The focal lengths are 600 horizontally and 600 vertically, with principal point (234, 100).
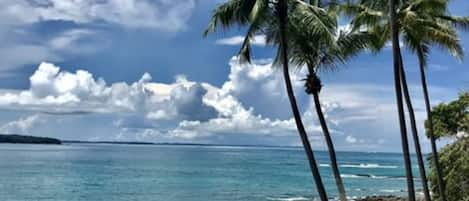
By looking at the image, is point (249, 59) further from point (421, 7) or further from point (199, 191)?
point (199, 191)

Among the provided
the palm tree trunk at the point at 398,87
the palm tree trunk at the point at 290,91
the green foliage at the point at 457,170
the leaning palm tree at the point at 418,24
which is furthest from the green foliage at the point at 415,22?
the green foliage at the point at 457,170

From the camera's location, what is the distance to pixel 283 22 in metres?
14.3

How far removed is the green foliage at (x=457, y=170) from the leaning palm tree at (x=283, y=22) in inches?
354

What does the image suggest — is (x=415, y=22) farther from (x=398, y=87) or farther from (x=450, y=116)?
(x=450, y=116)

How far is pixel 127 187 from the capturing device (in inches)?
1965

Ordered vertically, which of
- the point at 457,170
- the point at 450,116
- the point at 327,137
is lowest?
the point at 457,170

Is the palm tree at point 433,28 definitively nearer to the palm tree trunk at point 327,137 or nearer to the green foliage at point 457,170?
the palm tree trunk at point 327,137

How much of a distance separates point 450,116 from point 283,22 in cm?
1218

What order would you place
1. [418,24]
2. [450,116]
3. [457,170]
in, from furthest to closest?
[450,116], [457,170], [418,24]

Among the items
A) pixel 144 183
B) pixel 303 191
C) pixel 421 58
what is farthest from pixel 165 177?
pixel 421 58

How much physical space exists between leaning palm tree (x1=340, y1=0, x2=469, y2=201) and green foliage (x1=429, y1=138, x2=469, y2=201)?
5346mm

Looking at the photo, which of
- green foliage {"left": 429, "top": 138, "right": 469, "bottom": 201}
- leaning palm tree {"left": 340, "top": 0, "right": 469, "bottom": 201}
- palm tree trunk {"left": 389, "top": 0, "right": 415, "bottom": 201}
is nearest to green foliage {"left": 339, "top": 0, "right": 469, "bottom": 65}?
leaning palm tree {"left": 340, "top": 0, "right": 469, "bottom": 201}

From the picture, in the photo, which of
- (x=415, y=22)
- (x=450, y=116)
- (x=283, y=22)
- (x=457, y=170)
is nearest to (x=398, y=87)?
(x=415, y=22)

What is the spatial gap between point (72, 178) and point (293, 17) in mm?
47785
